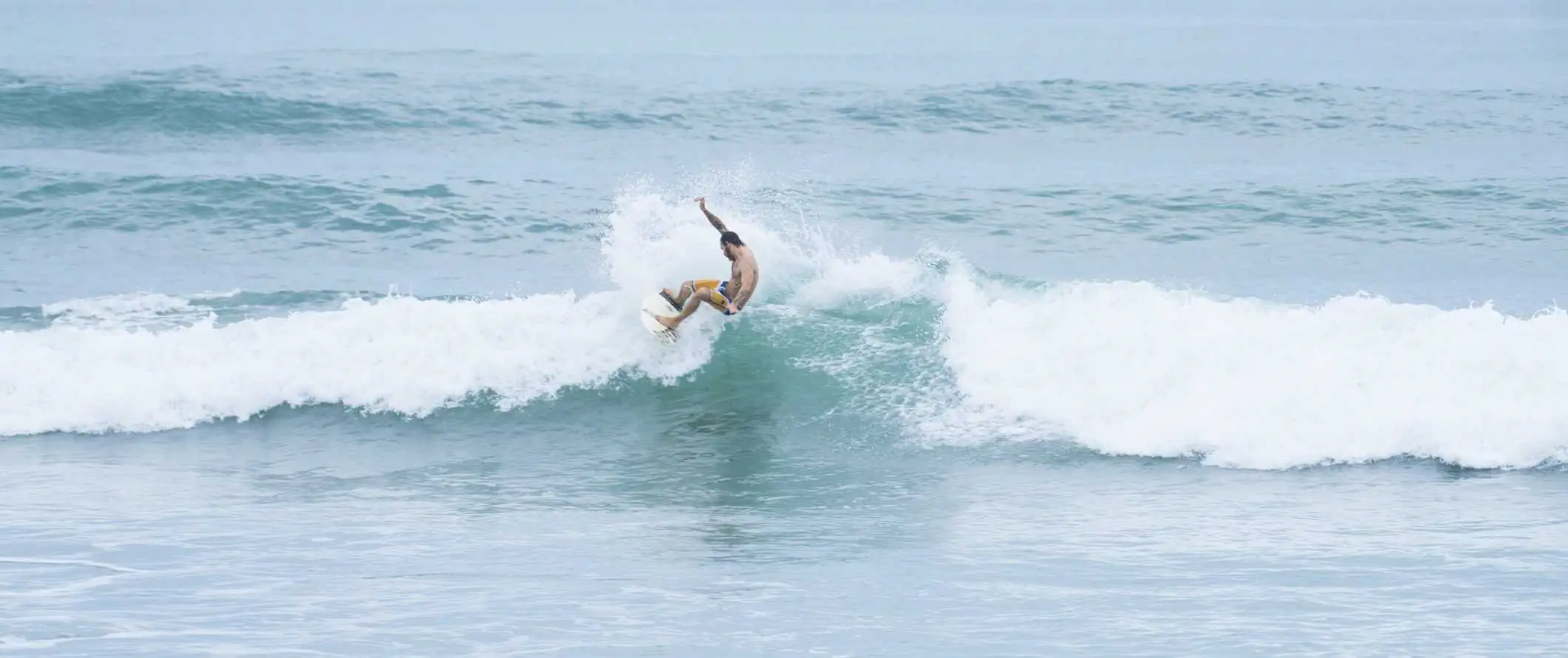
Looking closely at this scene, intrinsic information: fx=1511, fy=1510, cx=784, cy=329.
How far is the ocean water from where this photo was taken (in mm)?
8461

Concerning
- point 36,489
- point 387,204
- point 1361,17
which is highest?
point 1361,17

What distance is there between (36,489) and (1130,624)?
8144 mm

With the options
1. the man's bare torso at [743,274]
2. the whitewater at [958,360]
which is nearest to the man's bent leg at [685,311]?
the man's bare torso at [743,274]

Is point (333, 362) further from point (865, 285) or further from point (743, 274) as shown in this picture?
point (865, 285)

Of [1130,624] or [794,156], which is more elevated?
[794,156]

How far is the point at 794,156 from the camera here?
92.0 feet

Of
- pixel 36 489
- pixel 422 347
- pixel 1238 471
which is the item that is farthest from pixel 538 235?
pixel 1238 471

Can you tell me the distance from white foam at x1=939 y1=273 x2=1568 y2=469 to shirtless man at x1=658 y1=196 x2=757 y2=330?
200 cm

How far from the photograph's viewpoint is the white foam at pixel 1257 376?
12000mm

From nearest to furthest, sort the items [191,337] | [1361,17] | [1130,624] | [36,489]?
[1130,624] < [36,489] < [191,337] < [1361,17]

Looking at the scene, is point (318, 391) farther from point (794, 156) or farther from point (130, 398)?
point (794, 156)

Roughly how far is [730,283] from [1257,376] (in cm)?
475

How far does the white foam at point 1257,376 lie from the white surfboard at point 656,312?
104 inches

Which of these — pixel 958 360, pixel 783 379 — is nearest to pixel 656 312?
pixel 783 379
